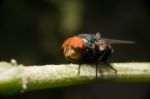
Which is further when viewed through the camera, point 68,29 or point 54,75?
point 68,29

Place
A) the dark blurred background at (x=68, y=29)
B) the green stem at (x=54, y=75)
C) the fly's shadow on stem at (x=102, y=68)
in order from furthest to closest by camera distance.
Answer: the dark blurred background at (x=68, y=29) → the fly's shadow on stem at (x=102, y=68) → the green stem at (x=54, y=75)

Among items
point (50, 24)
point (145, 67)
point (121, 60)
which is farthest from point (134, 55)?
point (145, 67)

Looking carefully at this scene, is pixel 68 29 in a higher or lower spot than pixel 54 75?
higher

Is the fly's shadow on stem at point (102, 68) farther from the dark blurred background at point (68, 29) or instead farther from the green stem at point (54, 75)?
the dark blurred background at point (68, 29)

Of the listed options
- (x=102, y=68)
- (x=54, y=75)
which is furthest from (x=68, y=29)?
(x=54, y=75)

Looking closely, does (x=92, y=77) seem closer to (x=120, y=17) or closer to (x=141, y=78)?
(x=141, y=78)

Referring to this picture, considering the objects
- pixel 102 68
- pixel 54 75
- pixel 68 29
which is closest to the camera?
pixel 54 75

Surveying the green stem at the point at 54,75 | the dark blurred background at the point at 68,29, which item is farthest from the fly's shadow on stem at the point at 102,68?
the dark blurred background at the point at 68,29

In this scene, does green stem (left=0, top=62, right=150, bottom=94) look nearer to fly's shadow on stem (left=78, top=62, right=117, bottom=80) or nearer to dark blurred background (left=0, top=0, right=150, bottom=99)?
fly's shadow on stem (left=78, top=62, right=117, bottom=80)

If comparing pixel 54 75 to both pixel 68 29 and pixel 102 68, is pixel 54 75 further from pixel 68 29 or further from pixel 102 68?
pixel 68 29
